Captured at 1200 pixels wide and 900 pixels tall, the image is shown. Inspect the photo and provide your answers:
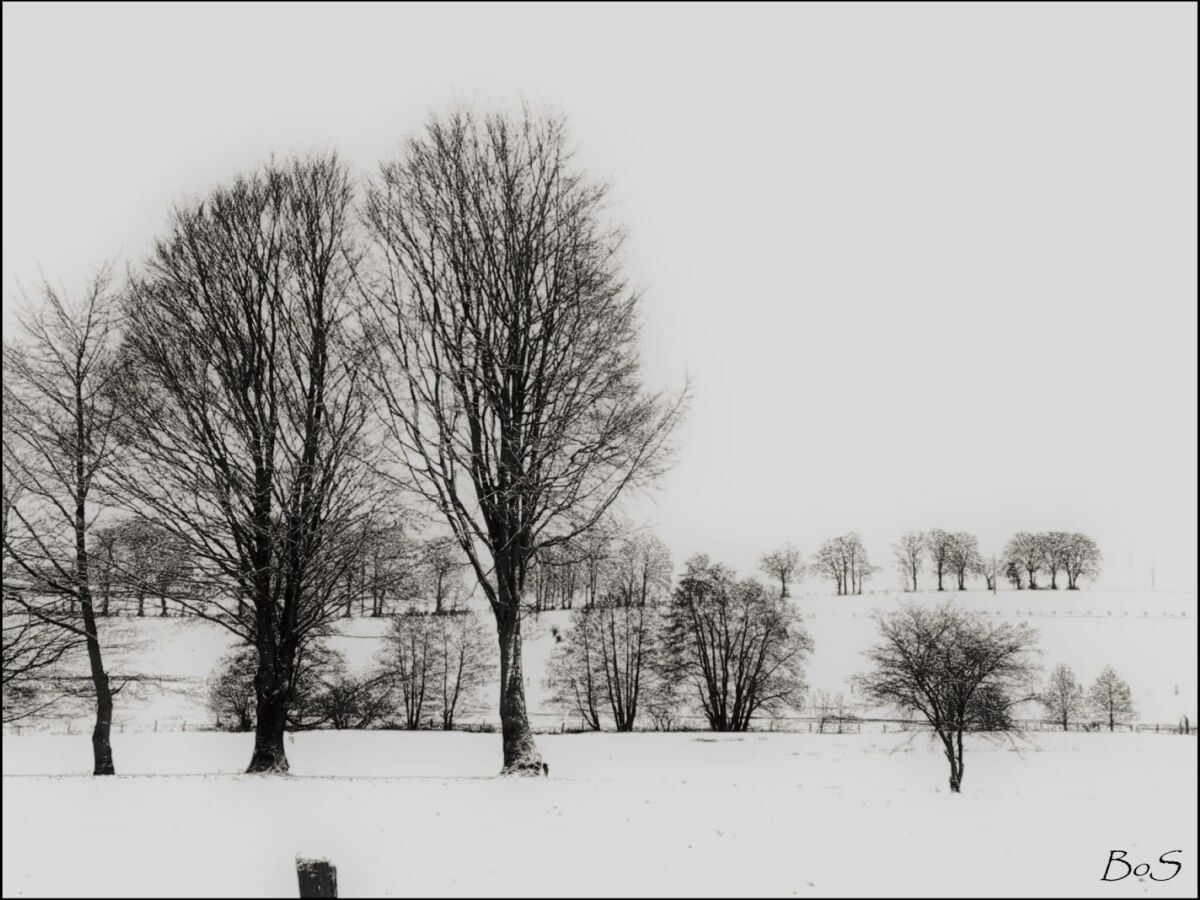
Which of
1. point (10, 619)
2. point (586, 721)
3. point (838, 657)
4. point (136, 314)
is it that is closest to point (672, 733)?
point (586, 721)

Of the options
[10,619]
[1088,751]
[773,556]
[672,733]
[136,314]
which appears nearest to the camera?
[136,314]

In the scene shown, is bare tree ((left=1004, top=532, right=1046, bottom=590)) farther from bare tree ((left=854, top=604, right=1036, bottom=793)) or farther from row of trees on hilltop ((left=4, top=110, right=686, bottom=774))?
row of trees on hilltop ((left=4, top=110, right=686, bottom=774))

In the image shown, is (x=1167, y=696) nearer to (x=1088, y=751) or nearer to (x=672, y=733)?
(x=1088, y=751)

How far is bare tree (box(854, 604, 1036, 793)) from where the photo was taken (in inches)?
1025

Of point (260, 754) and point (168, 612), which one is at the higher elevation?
point (168, 612)

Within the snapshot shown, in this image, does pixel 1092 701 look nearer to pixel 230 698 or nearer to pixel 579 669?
pixel 579 669

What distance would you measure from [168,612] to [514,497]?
8.33 meters

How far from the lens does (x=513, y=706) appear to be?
1238cm

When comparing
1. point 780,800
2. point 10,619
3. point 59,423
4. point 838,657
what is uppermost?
point 59,423

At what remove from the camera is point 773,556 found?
129 ft

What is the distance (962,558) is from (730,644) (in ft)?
38.8

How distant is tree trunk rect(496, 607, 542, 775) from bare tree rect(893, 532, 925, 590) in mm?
27665

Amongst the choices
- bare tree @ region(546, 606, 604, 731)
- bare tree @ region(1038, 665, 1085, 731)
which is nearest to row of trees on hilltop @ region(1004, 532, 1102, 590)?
bare tree @ region(1038, 665, 1085, 731)

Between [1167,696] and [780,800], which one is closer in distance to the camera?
[780,800]
